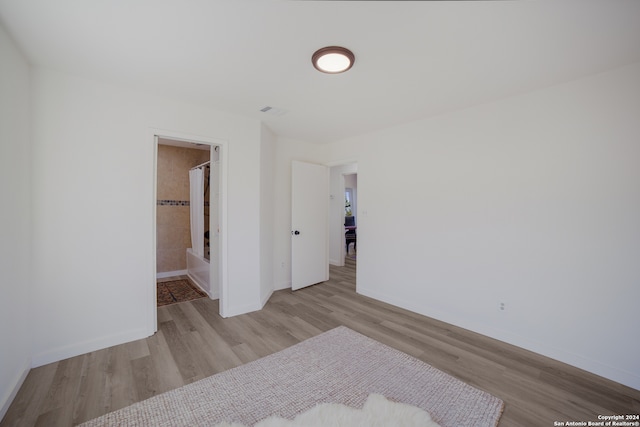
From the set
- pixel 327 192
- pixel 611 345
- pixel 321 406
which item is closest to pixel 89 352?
pixel 321 406

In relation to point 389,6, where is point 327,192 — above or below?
below

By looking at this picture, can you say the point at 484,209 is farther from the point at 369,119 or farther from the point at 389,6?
the point at 389,6

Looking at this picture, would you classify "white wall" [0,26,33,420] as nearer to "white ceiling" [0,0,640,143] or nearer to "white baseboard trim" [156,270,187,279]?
"white ceiling" [0,0,640,143]

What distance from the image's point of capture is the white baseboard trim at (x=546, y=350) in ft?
6.91

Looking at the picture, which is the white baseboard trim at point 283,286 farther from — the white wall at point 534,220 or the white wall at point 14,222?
the white wall at point 14,222

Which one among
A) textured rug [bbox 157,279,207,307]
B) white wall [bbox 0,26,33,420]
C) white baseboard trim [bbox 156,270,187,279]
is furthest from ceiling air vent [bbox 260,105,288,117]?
white baseboard trim [bbox 156,270,187,279]

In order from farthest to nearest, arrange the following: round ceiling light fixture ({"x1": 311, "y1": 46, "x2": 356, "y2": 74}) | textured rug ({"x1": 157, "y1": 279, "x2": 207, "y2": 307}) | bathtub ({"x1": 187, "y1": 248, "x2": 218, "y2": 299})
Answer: bathtub ({"x1": 187, "y1": 248, "x2": 218, "y2": 299}) < textured rug ({"x1": 157, "y1": 279, "x2": 207, "y2": 307}) < round ceiling light fixture ({"x1": 311, "y1": 46, "x2": 356, "y2": 74})

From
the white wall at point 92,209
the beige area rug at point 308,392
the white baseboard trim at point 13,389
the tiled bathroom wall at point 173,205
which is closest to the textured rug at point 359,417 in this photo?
the beige area rug at point 308,392

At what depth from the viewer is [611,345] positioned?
7.12 ft

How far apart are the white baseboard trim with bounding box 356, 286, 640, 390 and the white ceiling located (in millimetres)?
2495

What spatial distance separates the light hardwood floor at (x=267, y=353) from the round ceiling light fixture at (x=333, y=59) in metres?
2.60

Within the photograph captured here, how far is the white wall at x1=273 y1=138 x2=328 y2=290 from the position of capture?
4.31 m

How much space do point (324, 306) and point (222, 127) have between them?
2.73 metres

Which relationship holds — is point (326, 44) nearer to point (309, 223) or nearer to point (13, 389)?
point (309, 223)
